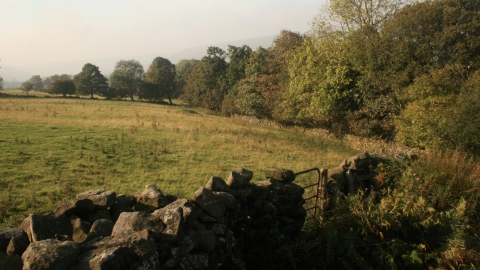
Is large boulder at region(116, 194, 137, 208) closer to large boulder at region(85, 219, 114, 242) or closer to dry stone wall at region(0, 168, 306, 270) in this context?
dry stone wall at region(0, 168, 306, 270)

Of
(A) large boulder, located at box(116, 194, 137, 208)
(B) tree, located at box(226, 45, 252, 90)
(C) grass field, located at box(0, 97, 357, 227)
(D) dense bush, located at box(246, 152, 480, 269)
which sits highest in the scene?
(B) tree, located at box(226, 45, 252, 90)

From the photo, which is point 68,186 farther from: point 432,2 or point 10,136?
point 432,2

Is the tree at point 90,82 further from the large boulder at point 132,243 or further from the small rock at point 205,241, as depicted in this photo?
the large boulder at point 132,243

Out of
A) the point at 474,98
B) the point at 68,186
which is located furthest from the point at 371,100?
the point at 68,186

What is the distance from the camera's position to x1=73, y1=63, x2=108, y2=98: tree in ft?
214

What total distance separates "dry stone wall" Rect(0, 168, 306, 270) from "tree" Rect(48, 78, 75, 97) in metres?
66.9

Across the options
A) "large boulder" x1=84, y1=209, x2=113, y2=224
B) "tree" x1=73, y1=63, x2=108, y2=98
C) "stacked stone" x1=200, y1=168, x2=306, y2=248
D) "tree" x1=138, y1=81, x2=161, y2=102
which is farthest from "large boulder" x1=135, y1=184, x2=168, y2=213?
"tree" x1=138, y1=81, x2=161, y2=102

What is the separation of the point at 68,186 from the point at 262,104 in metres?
33.9

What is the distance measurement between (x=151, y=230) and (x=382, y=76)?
82.7ft

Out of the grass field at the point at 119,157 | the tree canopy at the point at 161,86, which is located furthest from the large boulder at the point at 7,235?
the tree canopy at the point at 161,86

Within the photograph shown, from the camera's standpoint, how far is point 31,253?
3.11 meters

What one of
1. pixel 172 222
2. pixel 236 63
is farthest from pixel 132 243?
pixel 236 63

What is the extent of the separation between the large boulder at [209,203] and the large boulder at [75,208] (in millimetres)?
1507

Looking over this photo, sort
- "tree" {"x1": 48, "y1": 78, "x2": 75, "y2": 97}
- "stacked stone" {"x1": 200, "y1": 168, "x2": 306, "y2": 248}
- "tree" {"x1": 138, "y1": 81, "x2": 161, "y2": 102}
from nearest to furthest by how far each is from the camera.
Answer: "stacked stone" {"x1": 200, "y1": 168, "x2": 306, "y2": 248}, "tree" {"x1": 48, "y1": 78, "x2": 75, "y2": 97}, "tree" {"x1": 138, "y1": 81, "x2": 161, "y2": 102}
